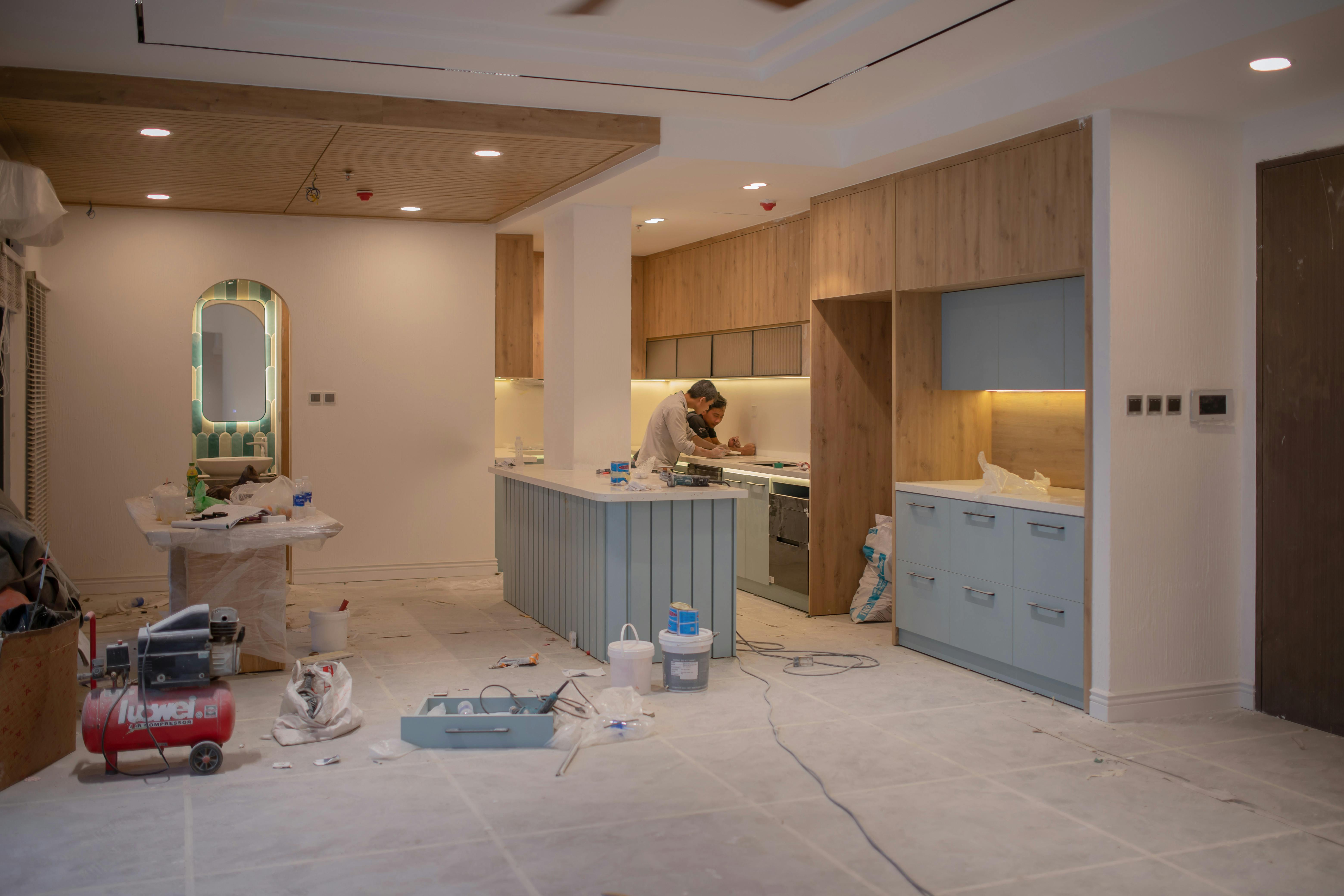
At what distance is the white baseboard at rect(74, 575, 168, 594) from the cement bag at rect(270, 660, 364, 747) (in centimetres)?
338

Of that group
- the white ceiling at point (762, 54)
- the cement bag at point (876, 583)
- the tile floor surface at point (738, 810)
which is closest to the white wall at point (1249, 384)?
the white ceiling at point (762, 54)

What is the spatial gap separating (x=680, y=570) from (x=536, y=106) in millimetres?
2399

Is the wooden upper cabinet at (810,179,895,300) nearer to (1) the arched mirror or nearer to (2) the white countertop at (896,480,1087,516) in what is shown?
(2) the white countertop at (896,480,1087,516)

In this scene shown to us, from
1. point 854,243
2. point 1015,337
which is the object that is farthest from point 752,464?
point 1015,337

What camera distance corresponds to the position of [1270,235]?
4.35 meters

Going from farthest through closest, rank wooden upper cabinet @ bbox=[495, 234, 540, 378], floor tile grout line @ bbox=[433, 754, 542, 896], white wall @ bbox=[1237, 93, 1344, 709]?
wooden upper cabinet @ bbox=[495, 234, 540, 378]
white wall @ bbox=[1237, 93, 1344, 709]
floor tile grout line @ bbox=[433, 754, 542, 896]

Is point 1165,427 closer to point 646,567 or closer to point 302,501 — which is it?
point 646,567

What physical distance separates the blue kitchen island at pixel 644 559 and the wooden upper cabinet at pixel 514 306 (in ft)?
8.38

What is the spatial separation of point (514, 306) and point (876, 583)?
3685mm

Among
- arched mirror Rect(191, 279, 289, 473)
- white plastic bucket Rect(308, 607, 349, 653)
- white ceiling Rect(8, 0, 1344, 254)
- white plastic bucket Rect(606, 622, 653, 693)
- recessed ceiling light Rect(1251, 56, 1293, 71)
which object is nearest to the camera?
recessed ceiling light Rect(1251, 56, 1293, 71)

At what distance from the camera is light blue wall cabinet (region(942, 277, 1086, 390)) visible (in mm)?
4691

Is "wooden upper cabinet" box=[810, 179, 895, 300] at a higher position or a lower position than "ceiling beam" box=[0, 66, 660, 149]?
lower

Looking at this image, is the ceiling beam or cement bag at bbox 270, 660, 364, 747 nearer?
cement bag at bbox 270, 660, 364, 747

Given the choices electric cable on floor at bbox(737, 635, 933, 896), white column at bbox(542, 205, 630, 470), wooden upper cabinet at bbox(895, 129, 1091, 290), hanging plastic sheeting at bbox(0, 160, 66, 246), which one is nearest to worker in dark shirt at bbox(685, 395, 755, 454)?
white column at bbox(542, 205, 630, 470)
